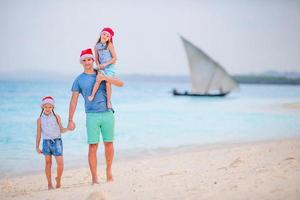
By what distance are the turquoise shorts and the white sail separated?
2987 cm

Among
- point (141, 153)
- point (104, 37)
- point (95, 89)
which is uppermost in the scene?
point (104, 37)

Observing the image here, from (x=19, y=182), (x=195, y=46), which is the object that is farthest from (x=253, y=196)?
(x=195, y=46)

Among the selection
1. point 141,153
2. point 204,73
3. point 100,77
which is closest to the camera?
point 100,77

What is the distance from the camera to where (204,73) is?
38.1 meters

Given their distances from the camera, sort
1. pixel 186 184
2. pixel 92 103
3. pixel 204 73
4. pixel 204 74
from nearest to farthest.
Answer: pixel 186 184, pixel 92 103, pixel 204 73, pixel 204 74

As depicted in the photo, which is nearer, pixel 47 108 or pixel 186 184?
pixel 186 184

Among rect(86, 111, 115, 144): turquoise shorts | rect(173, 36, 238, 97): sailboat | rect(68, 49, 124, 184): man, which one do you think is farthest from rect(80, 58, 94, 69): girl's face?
rect(173, 36, 238, 97): sailboat

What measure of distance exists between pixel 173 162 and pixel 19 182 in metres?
2.34

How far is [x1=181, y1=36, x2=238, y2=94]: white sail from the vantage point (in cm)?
3616

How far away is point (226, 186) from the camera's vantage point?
436 centimetres

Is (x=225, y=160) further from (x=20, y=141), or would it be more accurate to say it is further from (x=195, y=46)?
(x=195, y=46)

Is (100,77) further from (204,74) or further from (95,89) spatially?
(204,74)

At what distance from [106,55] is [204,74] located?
33293mm

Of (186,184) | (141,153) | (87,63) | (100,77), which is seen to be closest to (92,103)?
(100,77)
